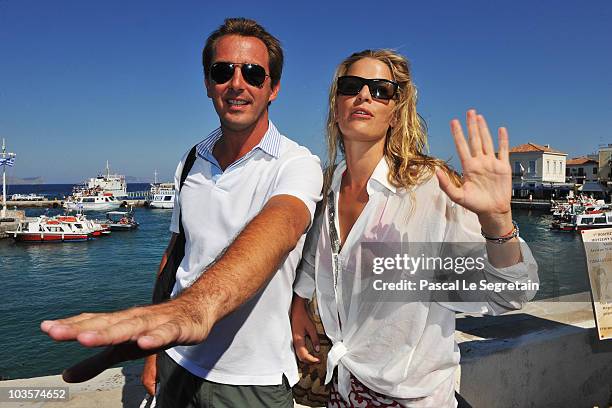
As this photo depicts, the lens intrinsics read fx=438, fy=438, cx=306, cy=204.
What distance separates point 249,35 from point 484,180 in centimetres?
119

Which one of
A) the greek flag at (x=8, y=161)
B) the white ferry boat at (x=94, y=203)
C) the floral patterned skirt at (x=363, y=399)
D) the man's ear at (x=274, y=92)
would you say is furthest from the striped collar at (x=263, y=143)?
the white ferry boat at (x=94, y=203)

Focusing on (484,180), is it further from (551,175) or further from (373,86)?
(551,175)

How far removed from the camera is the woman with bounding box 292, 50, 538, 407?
1.63 m

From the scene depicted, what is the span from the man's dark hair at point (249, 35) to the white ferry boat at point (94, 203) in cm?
7387

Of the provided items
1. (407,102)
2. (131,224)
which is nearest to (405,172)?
(407,102)

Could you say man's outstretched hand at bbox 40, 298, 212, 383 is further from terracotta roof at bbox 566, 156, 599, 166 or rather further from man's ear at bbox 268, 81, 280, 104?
terracotta roof at bbox 566, 156, 599, 166

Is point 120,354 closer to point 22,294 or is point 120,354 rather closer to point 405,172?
point 405,172

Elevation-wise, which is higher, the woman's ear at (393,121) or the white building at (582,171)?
the white building at (582,171)

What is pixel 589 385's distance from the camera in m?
3.39

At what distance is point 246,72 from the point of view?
196cm

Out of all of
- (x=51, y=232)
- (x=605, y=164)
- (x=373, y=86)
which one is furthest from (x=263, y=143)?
(x=605, y=164)

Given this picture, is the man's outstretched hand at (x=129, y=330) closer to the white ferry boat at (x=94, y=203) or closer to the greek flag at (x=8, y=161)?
the greek flag at (x=8, y=161)

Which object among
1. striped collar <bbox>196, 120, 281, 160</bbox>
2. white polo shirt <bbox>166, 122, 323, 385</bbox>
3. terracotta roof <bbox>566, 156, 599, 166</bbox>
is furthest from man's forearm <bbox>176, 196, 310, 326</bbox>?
terracotta roof <bbox>566, 156, 599, 166</bbox>

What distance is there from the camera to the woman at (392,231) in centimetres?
163
